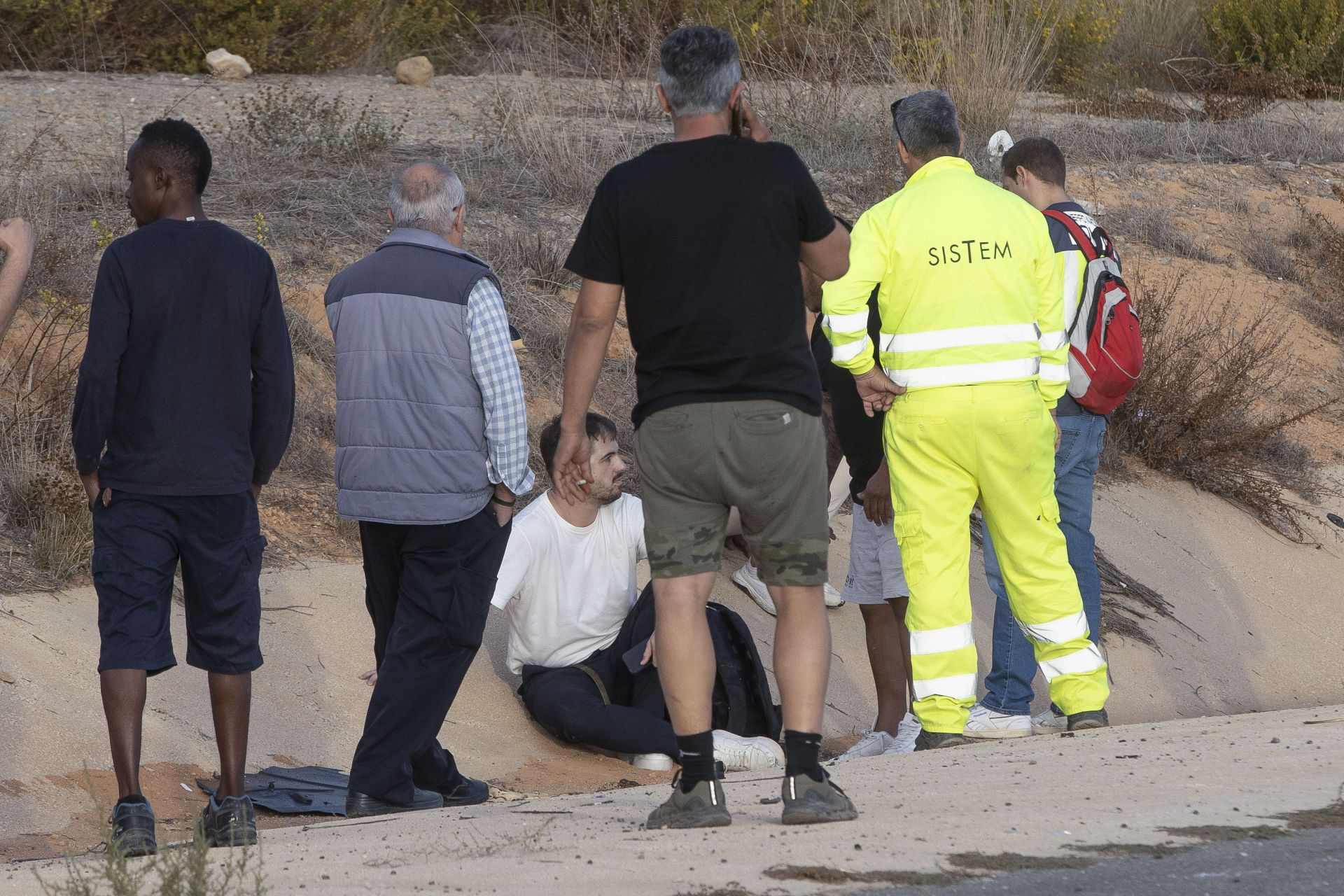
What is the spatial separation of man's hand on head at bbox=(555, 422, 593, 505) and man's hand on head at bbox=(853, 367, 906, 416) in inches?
52.7

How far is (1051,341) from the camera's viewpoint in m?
5.13

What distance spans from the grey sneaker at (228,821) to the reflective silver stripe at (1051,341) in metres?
2.83

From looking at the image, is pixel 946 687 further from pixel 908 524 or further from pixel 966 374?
pixel 966 374

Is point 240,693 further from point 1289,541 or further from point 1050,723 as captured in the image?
point 1289,541

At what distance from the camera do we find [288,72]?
15.0m

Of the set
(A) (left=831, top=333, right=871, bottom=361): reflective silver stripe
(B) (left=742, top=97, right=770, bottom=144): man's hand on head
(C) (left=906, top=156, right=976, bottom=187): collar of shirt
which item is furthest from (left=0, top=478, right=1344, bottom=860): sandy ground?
(C) (left=906, top=156, right=976, bottom=187): collar of shirt

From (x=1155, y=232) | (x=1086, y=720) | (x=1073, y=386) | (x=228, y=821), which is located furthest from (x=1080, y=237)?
(x=1155, y=232)

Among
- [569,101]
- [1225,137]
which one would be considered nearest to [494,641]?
[569,101]

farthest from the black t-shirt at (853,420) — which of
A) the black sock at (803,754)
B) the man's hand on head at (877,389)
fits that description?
the black sock at (803,754)

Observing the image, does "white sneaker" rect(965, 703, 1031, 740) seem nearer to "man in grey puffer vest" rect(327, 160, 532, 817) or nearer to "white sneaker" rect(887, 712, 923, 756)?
"white sneaker" rect(887, 712, 923, 756)

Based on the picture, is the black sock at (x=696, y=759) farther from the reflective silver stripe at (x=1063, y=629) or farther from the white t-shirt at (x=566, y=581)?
the white t-shirt at (x=566, y=581)

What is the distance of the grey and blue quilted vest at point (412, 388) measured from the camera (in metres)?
4.66

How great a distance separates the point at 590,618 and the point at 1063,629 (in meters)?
1.84

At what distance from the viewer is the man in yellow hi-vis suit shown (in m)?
4.91
